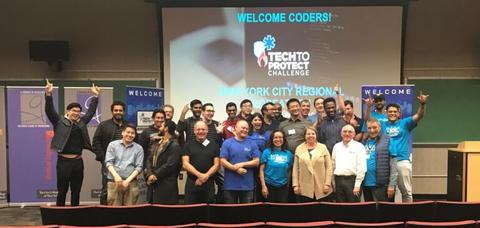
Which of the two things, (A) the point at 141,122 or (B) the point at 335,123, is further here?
(A) the point at 141,122

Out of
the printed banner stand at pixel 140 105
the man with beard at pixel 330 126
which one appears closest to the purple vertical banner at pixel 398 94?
the man with beard at pixel 330 126

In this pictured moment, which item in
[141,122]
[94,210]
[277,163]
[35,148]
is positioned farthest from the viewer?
[35,148]

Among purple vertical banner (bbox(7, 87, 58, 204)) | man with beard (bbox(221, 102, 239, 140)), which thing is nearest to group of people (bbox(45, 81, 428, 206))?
man with beard (bbox(221, 102, 239, 140))

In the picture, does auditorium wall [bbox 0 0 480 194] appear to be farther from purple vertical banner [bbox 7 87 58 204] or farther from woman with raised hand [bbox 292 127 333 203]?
woman with raised hand [bbox 292 127 333 203]

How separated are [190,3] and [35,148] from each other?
10.4 feet

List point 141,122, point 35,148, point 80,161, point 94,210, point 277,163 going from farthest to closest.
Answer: point 35,148
point 141,122
point 80,161
point 277,163
point 94,210

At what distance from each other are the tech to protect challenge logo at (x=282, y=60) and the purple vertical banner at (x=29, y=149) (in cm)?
336

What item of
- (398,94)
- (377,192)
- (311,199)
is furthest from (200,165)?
(398,94)

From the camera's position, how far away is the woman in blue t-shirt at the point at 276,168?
4305 millimetres

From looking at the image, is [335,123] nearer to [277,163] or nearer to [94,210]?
[277,163]

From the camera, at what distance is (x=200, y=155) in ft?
13.9

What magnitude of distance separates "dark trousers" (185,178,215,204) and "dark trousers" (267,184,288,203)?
23.9 inches

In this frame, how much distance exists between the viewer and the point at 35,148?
6.12 metres

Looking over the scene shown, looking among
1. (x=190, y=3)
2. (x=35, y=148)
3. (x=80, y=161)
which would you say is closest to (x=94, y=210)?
(x=80, y=161)
